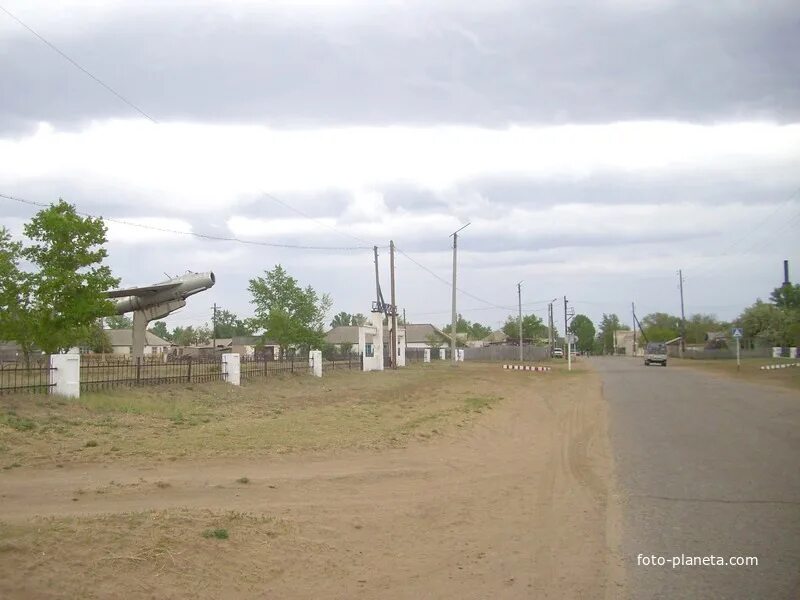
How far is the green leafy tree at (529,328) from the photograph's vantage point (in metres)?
130

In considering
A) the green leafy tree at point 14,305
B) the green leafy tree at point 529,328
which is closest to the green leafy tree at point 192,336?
the green leafy tree at point 529,328

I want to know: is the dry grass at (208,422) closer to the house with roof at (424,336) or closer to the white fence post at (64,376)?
the white fence post at (64,376)

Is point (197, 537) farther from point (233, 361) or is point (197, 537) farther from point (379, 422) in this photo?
point (233, 361)

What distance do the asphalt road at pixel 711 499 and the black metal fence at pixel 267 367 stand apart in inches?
635

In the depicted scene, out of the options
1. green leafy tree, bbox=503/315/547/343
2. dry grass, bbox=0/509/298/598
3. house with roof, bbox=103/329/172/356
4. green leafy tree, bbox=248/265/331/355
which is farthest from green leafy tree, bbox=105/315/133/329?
dry grass, bbox=0/509/298/598

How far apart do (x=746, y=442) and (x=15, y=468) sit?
12411 mm

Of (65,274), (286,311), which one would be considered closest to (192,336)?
(286,311)

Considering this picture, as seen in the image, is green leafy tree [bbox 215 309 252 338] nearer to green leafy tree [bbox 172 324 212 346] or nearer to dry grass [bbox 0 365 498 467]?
green leafy tree [bbox 172 324 212 346]

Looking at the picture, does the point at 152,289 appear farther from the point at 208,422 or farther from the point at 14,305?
the point at 208,422

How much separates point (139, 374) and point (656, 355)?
5135cm

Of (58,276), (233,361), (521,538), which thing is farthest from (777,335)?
(521,538)

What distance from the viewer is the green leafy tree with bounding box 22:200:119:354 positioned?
24.5 m

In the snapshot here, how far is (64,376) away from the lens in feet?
57.6

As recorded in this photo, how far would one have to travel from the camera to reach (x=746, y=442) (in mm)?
13883
